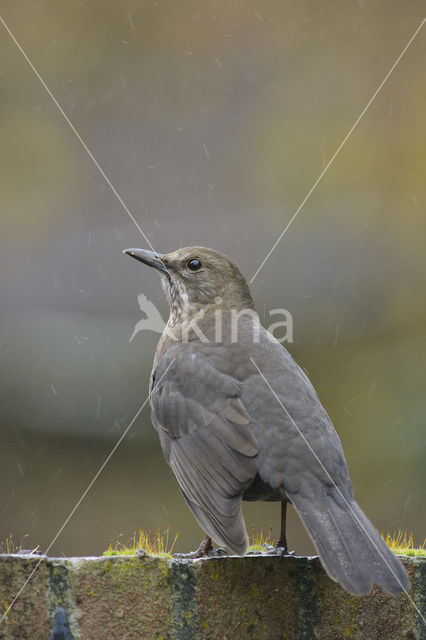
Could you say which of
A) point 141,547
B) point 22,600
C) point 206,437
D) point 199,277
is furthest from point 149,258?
point 22,600

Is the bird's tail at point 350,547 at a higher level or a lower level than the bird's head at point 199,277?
lower

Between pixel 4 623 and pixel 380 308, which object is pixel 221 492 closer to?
pixel 4 623

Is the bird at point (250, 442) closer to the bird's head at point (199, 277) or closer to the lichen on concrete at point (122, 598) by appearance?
the bird's head at point (199, 277)

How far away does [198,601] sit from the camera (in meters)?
3.40

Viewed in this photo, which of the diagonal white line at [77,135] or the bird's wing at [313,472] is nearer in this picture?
the bird's wing at [313,472]

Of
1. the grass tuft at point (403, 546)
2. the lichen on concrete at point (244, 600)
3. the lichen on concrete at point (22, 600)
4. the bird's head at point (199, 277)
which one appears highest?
the bird's head at point (199, 277)

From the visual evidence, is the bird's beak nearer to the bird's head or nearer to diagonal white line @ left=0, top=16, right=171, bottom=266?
the bird's head

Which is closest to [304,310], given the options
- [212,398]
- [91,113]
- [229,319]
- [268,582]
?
[91,113]

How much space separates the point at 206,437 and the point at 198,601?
3.82ft

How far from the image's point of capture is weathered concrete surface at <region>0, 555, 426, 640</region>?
3.21 metres

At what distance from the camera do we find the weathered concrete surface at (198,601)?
3.21m

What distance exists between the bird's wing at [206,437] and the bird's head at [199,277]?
0.55 meters

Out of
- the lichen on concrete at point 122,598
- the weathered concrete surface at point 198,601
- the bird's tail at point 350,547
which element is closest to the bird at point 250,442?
the bird's tail at point 350,547

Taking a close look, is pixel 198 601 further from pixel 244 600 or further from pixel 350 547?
pixel 350 547
